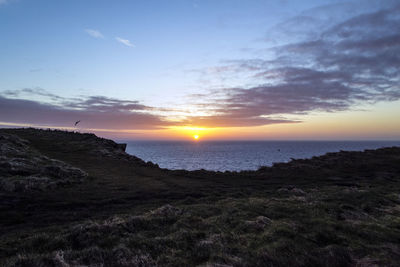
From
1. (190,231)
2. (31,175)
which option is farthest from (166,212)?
(31,175)

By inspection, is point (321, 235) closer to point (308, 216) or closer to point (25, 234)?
point (308, 216)

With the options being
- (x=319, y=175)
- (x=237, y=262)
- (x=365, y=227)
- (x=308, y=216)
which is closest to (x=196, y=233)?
(x=237, y=262)

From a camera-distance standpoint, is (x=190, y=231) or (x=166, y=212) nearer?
(x=190, y=231)

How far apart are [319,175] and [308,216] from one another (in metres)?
27.3

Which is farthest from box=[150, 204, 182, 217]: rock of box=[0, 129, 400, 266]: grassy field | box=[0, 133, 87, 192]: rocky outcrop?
box=[0, 133, 87, 192]: rocky outcrop

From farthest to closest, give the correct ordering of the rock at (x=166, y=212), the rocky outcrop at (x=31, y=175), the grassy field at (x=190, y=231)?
the rocky outcrop at (x=31, y=175)
the rock at (x=166, y=212)
the grassy field at (x=190, y=231)

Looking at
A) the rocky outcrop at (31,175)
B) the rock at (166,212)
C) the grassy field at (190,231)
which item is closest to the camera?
the grassy field at (190,231)

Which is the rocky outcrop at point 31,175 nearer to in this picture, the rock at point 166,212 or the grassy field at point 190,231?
the grassy field at point 190,231

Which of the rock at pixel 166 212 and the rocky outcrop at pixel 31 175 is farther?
the rocky outcrop at pixel 31 175

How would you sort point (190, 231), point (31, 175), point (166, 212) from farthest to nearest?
point (31, 175) → point (166, 212) → point (190, 231)

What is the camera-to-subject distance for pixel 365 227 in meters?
11.2

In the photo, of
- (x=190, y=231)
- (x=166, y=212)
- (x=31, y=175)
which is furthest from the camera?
(x=31, y=175)

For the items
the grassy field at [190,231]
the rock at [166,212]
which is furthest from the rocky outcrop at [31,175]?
the rock at [166,212]

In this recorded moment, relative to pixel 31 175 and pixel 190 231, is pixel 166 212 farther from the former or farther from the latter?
pixel 31 175
